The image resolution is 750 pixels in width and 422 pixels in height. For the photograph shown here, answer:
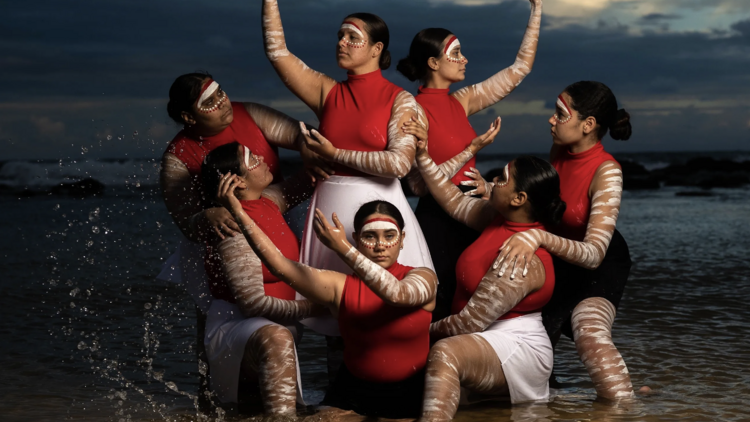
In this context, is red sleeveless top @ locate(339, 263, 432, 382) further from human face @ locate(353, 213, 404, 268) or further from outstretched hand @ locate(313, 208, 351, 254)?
outstretched hand @ locate(313, 208, 351, 254)

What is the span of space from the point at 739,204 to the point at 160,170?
1712 cm

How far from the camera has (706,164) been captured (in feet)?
102

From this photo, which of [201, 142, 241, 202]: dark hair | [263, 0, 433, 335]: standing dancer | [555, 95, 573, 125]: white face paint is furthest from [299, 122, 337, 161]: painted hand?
[555, 95, 573, 125]: white face paint

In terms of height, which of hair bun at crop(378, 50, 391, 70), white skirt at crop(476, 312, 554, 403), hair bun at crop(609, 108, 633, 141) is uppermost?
hair bun at crop(378, 50, 391, 70)

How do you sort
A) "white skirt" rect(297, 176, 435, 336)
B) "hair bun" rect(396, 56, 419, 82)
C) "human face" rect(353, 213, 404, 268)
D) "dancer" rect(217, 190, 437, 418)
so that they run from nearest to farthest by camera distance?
"dancer" rect(217, 190, 437, 418)
"human face" rect(353, 213, 404, 268)
"white skirt" rect(297, 176, 435, 336)
"hair bun" rect(396, 56, 419, 82)

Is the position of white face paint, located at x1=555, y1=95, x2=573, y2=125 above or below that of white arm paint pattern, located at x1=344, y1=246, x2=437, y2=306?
A: above

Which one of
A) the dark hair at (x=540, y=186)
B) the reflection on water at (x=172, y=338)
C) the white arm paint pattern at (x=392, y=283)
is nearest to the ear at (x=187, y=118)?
the reflection on water at (x=172, y=338)

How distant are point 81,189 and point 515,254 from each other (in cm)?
2232

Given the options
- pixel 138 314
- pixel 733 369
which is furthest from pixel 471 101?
pixel 138 314

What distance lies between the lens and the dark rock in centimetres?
2355

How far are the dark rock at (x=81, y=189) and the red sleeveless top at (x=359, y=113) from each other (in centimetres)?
2015

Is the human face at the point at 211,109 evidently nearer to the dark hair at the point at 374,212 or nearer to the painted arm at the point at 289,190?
the painted arm at the point at 289,190

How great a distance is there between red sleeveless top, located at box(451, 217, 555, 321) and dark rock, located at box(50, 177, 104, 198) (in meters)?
20.6

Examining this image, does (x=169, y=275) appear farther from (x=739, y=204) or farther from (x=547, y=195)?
(x=739, y=204)
